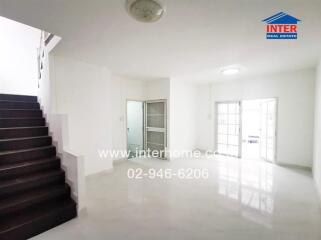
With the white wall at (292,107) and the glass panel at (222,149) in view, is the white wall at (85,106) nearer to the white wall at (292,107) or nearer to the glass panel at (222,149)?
the glass panel at (222,149)

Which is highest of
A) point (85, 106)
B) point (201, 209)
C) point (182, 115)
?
point (85, 106)

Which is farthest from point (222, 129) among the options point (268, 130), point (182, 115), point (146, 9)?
point (146, 9)

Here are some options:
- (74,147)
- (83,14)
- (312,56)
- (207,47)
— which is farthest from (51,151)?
(312,56)

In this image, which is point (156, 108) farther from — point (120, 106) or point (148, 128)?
point (120, 106)

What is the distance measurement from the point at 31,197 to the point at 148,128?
3982 millimetres

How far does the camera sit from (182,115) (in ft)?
19.2

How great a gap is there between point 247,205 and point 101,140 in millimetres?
3342

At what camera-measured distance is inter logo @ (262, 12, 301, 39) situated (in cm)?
200

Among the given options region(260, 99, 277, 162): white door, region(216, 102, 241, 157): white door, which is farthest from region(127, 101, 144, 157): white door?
region(260, 99, 277, 162): white door

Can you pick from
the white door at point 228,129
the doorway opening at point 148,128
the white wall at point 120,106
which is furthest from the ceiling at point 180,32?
the white door at point 228,129

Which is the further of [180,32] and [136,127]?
[136,127]

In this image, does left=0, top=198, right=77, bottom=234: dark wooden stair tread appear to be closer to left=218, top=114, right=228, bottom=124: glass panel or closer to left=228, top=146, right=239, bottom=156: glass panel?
left=228, top=146, right=239, bottom=156: glass panel

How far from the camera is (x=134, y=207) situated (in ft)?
8.60

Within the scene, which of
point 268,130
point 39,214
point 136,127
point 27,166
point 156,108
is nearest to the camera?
point 39,214
